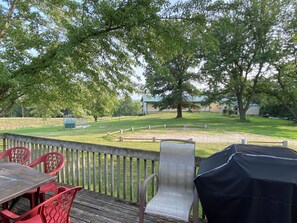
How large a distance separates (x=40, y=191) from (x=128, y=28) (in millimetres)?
2388

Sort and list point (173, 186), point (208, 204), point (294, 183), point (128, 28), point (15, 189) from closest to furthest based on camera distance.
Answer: point (294, 183)
point (208, 204)
point (15, 189)
point (173, 186)
point (128, 28)

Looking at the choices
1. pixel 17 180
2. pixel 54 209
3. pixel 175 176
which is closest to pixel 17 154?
pixel 17 180

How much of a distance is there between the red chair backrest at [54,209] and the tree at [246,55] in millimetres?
20864

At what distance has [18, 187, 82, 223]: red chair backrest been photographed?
5.19ft

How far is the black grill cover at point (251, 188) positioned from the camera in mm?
1535

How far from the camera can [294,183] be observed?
→ 4.97 ft

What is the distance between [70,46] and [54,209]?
6.92ft

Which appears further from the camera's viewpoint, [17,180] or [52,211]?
[17,180]

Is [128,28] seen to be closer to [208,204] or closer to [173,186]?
[173,186]

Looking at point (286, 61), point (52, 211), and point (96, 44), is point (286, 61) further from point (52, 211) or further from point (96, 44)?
point (52, 211)

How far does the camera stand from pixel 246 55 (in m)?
23.5

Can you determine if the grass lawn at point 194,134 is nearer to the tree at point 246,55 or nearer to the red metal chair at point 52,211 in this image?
the red metal chair at point 52,211

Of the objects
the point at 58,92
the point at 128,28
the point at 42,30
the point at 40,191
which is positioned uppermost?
the point at 42,30

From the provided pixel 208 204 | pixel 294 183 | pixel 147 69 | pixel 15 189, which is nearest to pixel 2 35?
pixel 147 69
